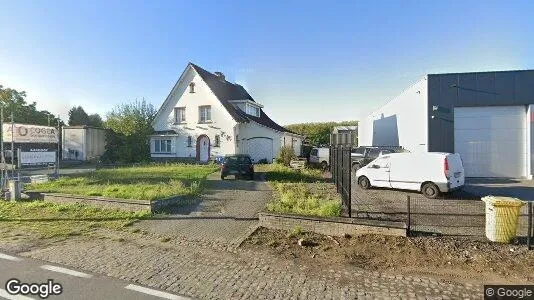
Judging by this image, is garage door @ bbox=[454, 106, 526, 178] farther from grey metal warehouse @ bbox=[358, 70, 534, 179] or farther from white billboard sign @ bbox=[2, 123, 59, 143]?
white billboard sign @ bbox=[2, 123, 59, 143]

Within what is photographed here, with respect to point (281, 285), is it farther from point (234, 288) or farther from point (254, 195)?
point (254, 195)

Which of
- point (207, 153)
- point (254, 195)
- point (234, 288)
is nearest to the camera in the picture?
point (234, 288)

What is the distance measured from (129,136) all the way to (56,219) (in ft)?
81.3

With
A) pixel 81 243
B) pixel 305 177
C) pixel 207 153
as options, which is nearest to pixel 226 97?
pixel 207 153

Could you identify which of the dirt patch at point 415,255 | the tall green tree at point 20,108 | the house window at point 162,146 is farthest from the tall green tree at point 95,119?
the dirt patch at point 415,255

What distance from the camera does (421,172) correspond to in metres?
12.2

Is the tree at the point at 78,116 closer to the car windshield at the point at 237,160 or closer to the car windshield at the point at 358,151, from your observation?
the car windshield at the point at 237,160

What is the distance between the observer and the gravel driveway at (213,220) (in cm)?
759

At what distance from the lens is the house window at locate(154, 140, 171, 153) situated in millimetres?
31975

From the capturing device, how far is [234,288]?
4.90 m

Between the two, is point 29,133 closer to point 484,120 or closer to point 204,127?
point 204,127

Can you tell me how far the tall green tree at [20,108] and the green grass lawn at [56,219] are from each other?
4190 centimetres

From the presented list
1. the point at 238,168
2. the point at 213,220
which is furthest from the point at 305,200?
the point at 238,168

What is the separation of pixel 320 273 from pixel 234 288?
1462mm
